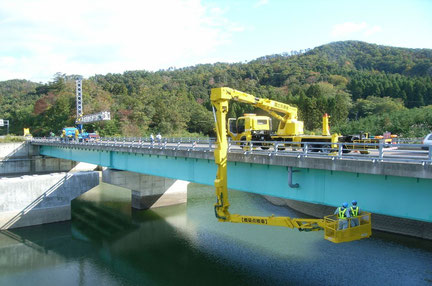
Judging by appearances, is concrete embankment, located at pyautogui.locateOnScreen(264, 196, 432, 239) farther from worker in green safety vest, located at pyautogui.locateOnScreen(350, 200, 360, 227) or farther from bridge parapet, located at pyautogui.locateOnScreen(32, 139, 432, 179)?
worker in green safety vest, located at pyautogui.locateOnScreen(350, 200, 360, 227)

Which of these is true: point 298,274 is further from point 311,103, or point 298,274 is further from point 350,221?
point 311,103

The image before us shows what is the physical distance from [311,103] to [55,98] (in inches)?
2445

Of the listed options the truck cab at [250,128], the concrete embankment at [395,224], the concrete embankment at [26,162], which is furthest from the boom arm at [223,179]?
the concrete embankment at [26,162]

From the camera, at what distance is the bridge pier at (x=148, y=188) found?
31.4m

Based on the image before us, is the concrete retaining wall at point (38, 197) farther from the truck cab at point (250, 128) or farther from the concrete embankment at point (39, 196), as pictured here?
the truck cab at point (250, 128)

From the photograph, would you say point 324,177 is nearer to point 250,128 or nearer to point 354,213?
point 354,213

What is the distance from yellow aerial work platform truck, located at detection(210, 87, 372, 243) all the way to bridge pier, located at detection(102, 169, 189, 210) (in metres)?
16.4

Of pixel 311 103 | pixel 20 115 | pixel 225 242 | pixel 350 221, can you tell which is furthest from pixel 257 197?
pixel 20 115

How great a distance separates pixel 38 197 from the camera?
27.7 metres

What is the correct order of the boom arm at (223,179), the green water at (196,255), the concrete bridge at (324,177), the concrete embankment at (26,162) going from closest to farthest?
the concrete bridge at (324,177), the boom arm at (223,179), the green water at (196,255), the concrete embankment at (26,162)

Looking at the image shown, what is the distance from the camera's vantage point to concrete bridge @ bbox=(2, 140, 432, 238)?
11.5 m

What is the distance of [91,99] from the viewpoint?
80.5 m

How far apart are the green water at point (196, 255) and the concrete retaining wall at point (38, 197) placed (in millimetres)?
802

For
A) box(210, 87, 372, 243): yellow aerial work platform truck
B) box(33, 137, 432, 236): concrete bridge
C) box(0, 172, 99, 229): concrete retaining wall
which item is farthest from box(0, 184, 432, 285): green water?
box(33, 137, 432, 236): concrete bridge
